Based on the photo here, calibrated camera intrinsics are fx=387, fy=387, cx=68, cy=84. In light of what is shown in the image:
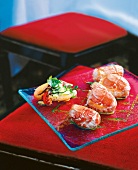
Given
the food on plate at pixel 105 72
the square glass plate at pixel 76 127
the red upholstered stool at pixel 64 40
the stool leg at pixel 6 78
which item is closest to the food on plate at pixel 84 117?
the square glass plate at pixel 76 127

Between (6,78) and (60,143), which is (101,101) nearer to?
(60,143)

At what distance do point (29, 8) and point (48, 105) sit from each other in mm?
621

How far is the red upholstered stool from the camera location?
139 cm

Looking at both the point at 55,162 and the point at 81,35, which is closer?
the point at 55,162

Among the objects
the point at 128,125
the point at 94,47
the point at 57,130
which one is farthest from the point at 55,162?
the point at 94,47

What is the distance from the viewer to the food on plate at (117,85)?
91cm

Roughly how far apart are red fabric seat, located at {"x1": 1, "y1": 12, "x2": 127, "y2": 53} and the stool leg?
0.11m

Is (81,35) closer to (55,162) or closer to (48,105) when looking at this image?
(48,105)

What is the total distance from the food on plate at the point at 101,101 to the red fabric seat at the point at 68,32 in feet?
1.72

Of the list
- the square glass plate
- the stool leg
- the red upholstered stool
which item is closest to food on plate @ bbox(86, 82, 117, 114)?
the square glass plate

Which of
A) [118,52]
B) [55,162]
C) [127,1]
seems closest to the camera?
→ [55,162]

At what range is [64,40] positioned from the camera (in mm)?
1419

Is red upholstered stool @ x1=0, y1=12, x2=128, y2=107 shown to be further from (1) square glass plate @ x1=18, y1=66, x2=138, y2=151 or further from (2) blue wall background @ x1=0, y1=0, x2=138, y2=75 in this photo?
(1) square glass plate @ x1=18, y1=66, x2=138, y2=151

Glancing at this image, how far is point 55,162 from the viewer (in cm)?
80
